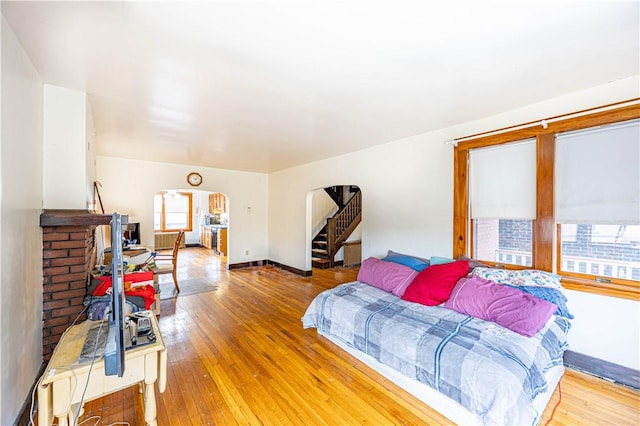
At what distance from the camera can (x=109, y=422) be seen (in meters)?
1.79

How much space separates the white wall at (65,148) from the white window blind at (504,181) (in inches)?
160

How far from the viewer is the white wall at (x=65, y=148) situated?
221cm

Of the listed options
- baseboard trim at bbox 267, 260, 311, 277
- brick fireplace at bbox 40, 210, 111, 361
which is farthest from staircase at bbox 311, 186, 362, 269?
brick fireplace at bbox 40, 210, 111, 361

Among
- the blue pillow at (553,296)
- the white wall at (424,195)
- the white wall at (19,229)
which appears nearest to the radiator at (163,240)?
the white wall at (424,195)

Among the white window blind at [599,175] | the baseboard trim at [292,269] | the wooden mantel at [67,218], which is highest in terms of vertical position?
the white window blind at [599,175]

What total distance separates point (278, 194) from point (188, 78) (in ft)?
15.0

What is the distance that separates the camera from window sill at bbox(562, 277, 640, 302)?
214cm

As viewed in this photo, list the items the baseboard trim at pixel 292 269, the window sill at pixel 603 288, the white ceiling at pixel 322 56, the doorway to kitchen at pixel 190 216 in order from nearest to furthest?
the white ceiling at pixel 322 56 → the window sill at pixel 603 288 → the baseboard trim at pixel 292 269 → the doorway to kitchen at pixel 190 216

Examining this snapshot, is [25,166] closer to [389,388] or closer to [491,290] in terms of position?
→ [389,388]

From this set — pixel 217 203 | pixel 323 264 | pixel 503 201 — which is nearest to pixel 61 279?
pixel 503 201

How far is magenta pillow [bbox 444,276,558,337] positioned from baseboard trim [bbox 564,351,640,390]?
30.8 inches

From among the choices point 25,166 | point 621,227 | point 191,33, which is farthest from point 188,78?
point 621,227

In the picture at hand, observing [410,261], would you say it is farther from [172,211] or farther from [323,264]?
[172,211]

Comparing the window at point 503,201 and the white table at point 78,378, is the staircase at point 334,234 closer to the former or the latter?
the window at point 503,201
